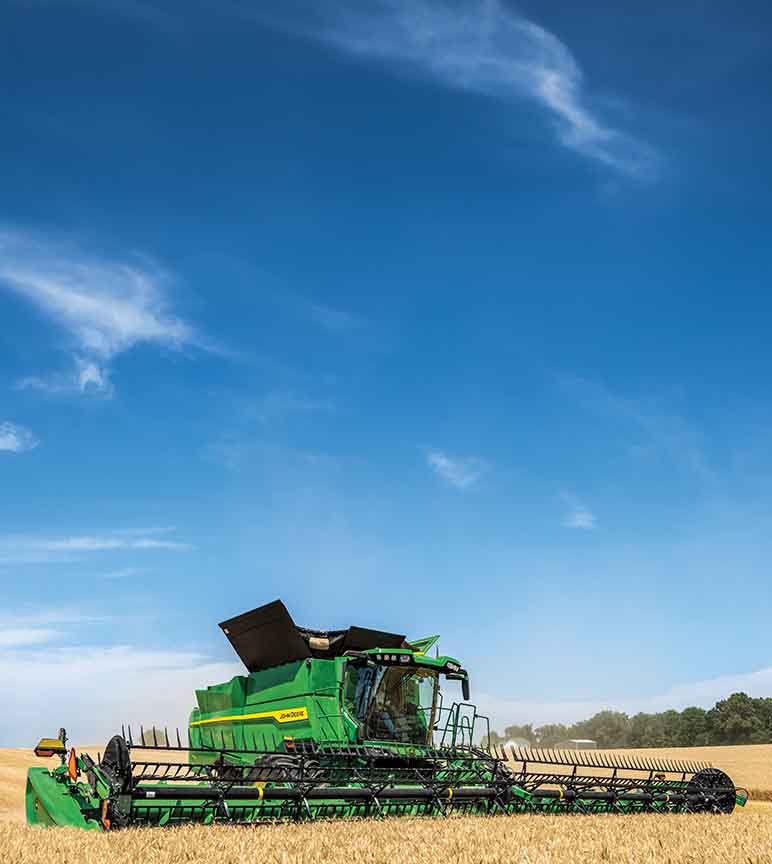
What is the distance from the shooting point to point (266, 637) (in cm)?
1525

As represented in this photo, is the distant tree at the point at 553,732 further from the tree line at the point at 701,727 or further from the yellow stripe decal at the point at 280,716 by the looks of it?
the yellow stripe decal at the point at 280,716

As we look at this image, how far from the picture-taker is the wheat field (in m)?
6.47

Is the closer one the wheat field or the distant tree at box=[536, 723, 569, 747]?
the wheat field

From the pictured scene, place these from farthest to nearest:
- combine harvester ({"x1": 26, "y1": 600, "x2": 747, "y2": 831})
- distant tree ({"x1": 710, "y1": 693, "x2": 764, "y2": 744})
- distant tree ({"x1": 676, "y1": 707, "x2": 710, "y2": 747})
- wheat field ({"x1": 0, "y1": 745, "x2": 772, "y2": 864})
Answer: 1. distant tree ({"x1": 676, "y1": 707, "x2": 710, "y2": 747})
2. distant tree ({"x1": 710, "y1": 693, "x2": 764, "y2": 744})
3. combine harvester ({"x1": 26, "y1": 600, "x2": 747, "y2": 831})
4. wheat field ({"x1": 0, "y1": 745, "x2": 772, "y2": 864})

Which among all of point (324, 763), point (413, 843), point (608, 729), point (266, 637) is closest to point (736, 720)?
point (608, 729)

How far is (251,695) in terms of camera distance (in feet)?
50.5

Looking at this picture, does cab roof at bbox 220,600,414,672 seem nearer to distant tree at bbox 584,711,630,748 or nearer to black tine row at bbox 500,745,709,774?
black tine row at bbox 500,745,709,774

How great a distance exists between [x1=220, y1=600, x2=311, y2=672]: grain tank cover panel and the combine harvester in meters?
0.03

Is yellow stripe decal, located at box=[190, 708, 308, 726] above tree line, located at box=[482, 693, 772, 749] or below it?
above

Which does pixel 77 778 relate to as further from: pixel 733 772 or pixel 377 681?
pixel 733 772

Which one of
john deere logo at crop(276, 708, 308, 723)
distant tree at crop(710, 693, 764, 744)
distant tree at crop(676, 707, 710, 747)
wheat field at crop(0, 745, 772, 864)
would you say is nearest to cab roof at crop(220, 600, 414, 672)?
john deere logo at crop(276, 708, 308, 723)

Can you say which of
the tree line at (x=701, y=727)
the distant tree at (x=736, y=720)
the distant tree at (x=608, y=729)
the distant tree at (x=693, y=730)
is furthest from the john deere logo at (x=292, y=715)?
the distant tree at (x=608, y=729)

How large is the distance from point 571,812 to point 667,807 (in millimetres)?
2080

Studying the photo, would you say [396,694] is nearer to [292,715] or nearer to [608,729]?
[292,715]
